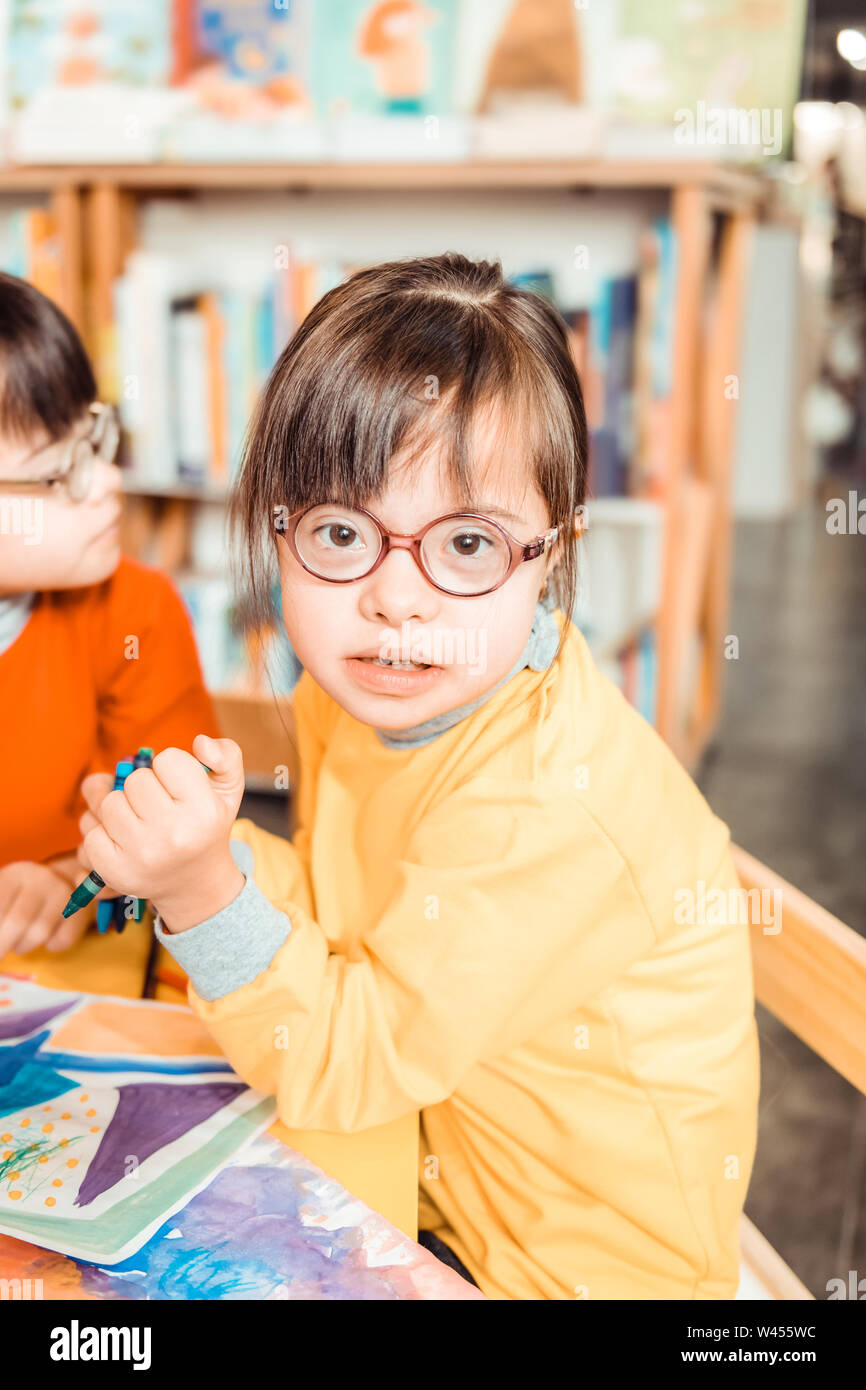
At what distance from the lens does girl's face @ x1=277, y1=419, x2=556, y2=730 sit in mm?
676

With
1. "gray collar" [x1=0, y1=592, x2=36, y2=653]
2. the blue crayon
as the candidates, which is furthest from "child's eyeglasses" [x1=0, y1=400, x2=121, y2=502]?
the blue crayon

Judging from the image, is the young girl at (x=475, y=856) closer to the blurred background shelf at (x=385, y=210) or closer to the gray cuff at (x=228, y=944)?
the gray cuff at (x=228, y=944)

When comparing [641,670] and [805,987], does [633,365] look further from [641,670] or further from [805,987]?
[805,987]

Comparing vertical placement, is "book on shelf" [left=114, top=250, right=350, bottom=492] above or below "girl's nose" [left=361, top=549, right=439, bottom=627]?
above

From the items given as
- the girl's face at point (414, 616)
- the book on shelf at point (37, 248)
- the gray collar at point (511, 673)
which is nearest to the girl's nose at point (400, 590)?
the girl's face at point (414, 616)

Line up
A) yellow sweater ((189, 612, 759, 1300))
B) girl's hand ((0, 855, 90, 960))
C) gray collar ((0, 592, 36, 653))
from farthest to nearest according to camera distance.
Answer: gray collar ((0, 592, 36, 653)) → girl's hand ((0, 855, 90, 960)) → yellow sweater ((189, 612, 759, 1300))

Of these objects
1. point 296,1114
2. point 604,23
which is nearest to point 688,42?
point 604,23

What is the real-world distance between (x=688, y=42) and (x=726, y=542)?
109 centimetres

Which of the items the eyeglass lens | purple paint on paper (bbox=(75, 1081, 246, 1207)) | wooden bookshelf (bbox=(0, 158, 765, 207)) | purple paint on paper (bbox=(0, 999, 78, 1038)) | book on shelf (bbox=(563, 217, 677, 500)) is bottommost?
purple paint on paper (bbox=(75, 1081, 246, 1207))

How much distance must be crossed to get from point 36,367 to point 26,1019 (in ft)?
1.56

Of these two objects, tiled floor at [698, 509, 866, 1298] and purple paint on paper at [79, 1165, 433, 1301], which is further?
tiled floor at [698, 509, 866, 1298]

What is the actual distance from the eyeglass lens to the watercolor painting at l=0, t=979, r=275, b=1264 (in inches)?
12.4

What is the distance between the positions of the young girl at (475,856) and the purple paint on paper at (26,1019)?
127mm

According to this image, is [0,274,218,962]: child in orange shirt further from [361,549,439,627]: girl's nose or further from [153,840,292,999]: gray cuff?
[361,549,439,627]: girl's nose
